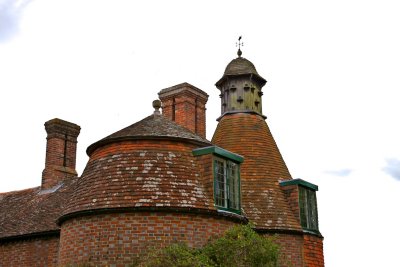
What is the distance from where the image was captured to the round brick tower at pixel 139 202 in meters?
14.5

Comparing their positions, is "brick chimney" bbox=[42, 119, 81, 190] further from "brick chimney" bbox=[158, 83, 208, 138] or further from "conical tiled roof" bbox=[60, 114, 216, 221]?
"conical tiled roof" bbox=[60, 114, 216, 221]

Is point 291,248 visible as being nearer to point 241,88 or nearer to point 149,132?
point 149,132

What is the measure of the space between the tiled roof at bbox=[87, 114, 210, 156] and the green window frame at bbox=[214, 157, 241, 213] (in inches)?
36.1

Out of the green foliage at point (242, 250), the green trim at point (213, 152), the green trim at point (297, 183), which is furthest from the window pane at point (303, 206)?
the green foliage at point (242, 250)

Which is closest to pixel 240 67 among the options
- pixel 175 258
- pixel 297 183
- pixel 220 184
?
pixel 297 183

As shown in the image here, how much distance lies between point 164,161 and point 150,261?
10.0 ft

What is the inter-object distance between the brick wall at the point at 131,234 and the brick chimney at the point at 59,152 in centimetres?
964

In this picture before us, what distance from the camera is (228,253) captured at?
14062 mm

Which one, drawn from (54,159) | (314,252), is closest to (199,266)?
(314,252)

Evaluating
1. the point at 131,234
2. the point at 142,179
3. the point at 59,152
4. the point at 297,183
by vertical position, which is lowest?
the point at 131,234

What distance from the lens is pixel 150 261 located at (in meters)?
13.7

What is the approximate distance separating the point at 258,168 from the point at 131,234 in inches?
261

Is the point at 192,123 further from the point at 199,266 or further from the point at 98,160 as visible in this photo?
the point at 199,266

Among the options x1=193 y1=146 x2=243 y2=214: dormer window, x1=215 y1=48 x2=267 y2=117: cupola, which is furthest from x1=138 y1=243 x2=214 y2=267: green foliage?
x1=215 y1=48 x2=267 y2=117: cupola
